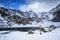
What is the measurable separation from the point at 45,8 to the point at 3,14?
36183mm

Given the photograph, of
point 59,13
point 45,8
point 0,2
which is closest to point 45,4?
point 45,8

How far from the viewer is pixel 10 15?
50656 millimetres

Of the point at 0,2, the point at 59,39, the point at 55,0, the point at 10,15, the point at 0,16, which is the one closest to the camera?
the point at 59,39

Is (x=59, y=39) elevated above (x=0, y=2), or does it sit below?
below

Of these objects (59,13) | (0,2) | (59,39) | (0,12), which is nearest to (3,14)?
(0,12)

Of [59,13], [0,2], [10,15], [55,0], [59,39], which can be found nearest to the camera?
[59,39]

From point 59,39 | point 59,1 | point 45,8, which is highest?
point 59,1

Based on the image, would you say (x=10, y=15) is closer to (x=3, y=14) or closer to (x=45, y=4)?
(x=3, y=14)

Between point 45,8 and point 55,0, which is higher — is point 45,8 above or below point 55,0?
below

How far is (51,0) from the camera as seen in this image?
451 inches

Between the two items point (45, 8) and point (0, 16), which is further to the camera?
point (0, 16)

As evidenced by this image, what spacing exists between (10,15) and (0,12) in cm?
665

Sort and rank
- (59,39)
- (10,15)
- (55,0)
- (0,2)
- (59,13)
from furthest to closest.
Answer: (10,15), (59,13), (55,0), (0,2), (59,39)

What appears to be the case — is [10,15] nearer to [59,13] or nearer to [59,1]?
[59,13]
